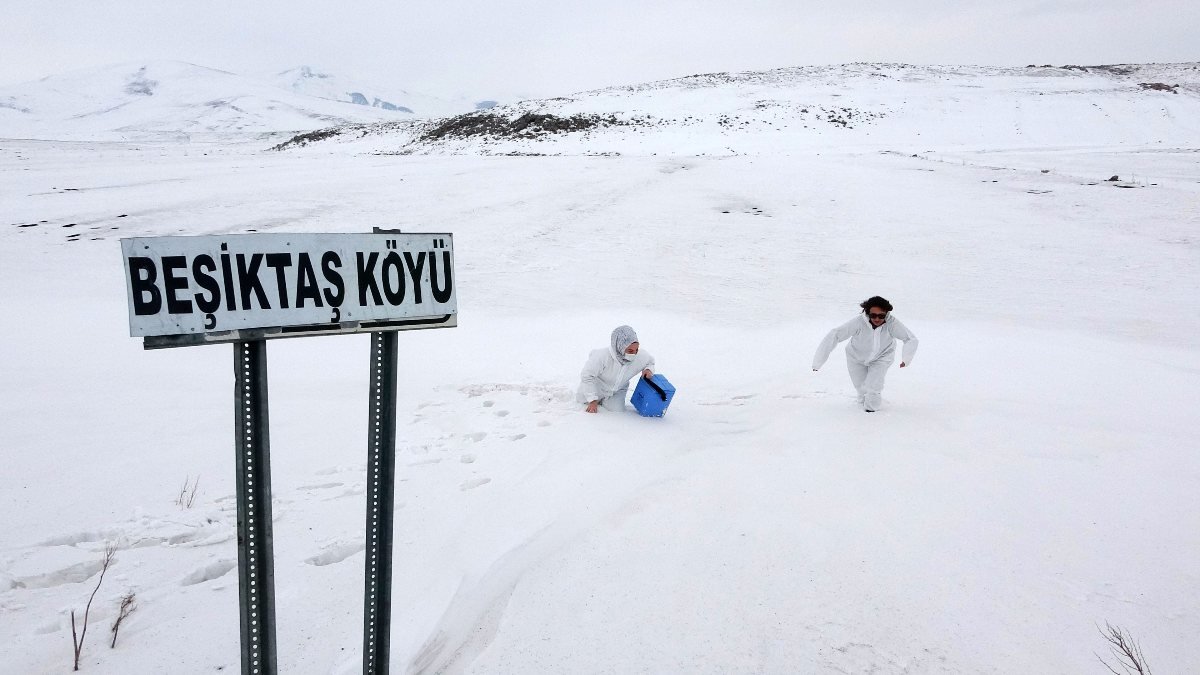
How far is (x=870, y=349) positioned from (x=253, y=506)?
5379mm

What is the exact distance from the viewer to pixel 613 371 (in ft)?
19.2

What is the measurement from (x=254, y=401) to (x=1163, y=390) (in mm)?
7969

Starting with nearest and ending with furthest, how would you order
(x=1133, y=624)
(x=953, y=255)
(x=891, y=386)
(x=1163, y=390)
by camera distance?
(x=1133, y=624) → (x=1163, y=390) → (x=891, y=386) → (x=953, y=255)

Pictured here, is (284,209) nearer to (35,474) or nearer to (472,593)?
(35,474)

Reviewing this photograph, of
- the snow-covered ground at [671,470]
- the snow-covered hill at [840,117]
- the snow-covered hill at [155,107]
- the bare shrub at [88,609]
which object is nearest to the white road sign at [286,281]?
the bare shrub at [88,609]

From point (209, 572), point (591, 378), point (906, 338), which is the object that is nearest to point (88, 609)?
point (209, 572)

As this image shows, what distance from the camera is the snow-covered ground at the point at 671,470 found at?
291 centimetres

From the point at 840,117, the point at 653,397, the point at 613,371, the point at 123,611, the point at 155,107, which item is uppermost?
the point at 840,117

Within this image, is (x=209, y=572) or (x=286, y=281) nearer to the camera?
(x=286, y=281)

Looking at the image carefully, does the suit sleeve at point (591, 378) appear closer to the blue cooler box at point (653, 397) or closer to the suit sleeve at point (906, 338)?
the blue cooler box at point (653, 397)

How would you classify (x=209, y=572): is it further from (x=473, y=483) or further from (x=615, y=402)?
(x=615, y=402)

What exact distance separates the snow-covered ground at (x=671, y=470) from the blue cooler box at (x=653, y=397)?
192 mm

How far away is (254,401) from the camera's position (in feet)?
6.14

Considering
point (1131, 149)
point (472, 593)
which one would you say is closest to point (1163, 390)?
point (472, 593)
